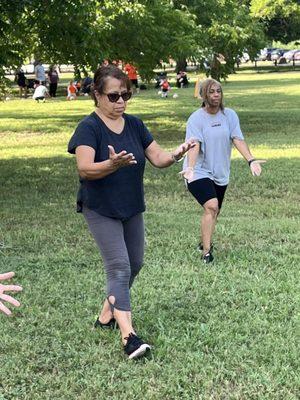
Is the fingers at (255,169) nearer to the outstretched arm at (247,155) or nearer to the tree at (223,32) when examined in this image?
the outstretched arm at (247,155)

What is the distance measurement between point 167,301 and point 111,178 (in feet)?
4.51

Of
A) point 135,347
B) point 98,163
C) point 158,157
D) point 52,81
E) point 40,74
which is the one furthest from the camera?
point 52,81

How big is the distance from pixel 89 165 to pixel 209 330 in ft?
4.49

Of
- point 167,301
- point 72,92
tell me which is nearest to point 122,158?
point 167,301

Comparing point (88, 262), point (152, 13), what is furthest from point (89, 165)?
point (152, 13)

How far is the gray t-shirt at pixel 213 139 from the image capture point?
21.2 feet

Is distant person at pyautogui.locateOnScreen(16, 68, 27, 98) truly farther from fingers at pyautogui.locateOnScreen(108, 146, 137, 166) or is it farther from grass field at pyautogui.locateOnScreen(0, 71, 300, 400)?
fingers at pyautogui.locateOnScreen(108, 146, 137, 166)

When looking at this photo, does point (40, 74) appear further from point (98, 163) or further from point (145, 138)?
point (98, 163)

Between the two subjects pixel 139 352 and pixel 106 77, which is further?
pixel 106 77

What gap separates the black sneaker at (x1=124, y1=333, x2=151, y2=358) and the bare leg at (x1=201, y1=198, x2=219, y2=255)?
7.33 feet

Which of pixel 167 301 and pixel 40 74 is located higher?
pixel 40 74

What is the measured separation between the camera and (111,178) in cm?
429

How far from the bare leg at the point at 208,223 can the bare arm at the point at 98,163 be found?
2401mm

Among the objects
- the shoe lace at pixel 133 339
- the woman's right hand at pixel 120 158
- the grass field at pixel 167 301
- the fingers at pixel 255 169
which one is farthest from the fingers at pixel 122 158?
the fingers at pixel 255 169
